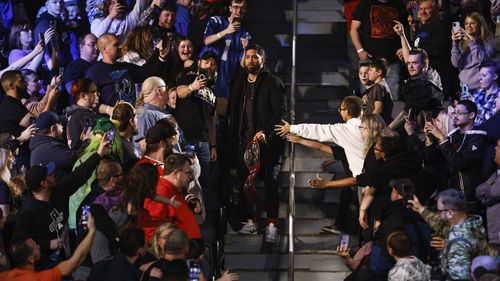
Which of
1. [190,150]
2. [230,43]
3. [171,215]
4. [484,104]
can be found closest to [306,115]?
[230,43]

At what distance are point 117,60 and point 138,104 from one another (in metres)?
1.54

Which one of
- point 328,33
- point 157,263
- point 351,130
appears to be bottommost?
point 157,263

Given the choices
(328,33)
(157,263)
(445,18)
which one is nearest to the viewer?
(157,263)

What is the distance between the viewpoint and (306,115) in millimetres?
17500

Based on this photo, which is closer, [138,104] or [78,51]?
[138,104]

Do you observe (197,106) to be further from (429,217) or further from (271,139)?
(429,217)

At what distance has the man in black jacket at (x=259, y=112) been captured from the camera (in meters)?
15.4

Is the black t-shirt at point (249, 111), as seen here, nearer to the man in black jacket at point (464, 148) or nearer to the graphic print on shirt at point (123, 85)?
the graphic print on shirt at point (123, 85)

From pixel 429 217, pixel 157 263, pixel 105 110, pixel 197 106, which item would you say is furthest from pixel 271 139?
pixel 157 263

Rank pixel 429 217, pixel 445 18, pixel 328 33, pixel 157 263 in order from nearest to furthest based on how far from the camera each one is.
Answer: pixel 157 263, pixel 429 217, pixel 445 18, pixel 328 33

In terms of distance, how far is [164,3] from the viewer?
1811cm

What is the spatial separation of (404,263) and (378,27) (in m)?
5.96

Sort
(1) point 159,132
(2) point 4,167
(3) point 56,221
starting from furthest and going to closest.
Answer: (2) point 4,167 < (1) point 159,132 < (3) point 56,221

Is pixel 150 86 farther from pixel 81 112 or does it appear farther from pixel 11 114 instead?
pixel 11 114
